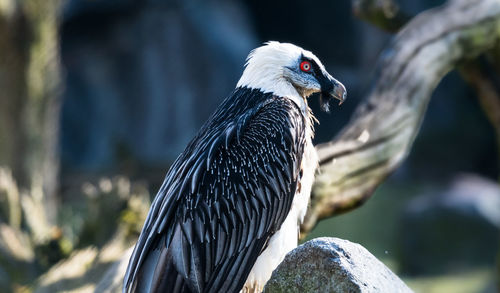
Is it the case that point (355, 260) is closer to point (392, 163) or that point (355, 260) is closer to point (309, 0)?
point (392, 163)

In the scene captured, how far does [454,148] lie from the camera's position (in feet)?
50.8

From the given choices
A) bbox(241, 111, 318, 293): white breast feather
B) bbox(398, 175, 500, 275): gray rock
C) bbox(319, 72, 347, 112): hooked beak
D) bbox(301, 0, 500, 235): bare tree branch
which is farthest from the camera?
bbox(398, 175, 500, 275): gray rock

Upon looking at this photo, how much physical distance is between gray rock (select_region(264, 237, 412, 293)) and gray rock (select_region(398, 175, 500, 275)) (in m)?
8.64

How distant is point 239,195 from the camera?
3938 millimetres

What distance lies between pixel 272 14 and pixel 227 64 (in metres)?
2.23

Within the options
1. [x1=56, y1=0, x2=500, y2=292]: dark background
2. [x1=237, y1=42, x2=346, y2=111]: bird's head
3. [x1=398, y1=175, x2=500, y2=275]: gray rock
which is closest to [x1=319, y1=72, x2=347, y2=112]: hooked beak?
[x1=237, y1=42, x2=346, y2=111]: bird's head

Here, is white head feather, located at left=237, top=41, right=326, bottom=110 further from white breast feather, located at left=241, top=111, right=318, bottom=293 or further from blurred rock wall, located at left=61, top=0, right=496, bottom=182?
blurred rock wall, located at left=61, top=0, right=496, bottom=182

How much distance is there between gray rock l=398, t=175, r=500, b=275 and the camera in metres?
11.3

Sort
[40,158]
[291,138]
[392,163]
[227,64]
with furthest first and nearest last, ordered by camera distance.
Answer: [227,64] < [40,158] < [392,163] < [291,138]

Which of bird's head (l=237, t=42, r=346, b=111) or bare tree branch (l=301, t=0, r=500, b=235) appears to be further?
bare tree branch (l=301, t=0, r=500, b=235)

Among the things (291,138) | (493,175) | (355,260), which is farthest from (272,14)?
(355,260)

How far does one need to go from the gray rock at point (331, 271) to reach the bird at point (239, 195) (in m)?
0.81

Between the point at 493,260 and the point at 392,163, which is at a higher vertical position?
the point at 392,163

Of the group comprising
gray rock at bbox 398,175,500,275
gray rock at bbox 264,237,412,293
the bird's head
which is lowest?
gray rock at bbox 264,237,412,293
